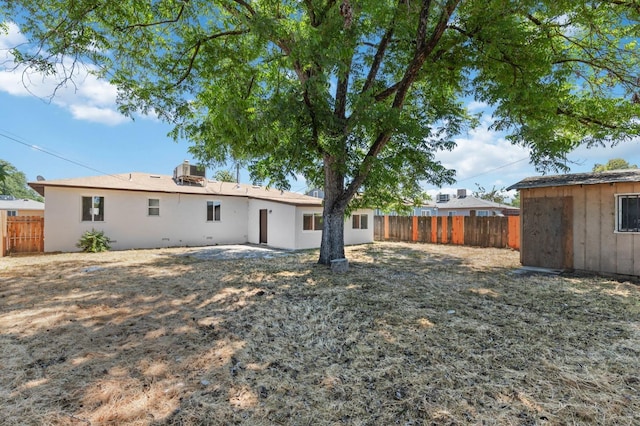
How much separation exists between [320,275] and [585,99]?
943cm

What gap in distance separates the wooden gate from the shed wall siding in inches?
726

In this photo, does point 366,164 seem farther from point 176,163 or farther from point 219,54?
point 176,163

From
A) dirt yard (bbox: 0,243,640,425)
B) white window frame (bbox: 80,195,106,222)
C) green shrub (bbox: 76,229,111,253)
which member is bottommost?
dirt yard (bbox: 0,243,640,425)

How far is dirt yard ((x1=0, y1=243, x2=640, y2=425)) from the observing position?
2.30 metres

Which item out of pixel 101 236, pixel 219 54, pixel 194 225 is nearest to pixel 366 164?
pixel 219 54

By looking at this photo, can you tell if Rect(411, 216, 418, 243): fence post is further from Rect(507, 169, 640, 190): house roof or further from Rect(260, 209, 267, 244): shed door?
Rect(260, 209, 267, 244): shed door

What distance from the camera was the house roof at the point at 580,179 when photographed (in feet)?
24.8

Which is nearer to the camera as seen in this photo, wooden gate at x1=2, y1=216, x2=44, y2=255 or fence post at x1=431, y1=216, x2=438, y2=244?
wooden gate at x1=2, y1=216, x2=44, y2=255

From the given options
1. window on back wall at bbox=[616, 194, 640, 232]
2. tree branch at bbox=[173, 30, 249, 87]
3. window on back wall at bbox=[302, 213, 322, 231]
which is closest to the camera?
window on back wall at bbox=[616, 194, 640, 232]

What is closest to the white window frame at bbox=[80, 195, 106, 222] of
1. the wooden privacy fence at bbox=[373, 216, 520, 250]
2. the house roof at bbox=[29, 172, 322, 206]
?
the house roof at bbox=[29, 172, 322, 206]

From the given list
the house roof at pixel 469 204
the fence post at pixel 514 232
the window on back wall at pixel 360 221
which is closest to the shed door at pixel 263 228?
the window on back wall at pixel 360 221

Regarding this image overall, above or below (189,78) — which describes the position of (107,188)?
below

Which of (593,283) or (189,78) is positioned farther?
(189,78)

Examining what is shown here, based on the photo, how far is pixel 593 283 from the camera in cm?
700
